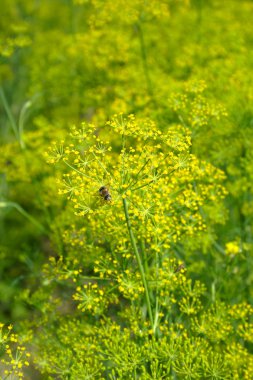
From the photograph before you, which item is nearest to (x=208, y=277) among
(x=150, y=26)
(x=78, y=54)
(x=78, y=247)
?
(x=78, y=247)

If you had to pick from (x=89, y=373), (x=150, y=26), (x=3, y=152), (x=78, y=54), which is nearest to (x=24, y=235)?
(x=3, y=152)

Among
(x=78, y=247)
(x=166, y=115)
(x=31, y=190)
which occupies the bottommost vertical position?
(x=31, y=190)

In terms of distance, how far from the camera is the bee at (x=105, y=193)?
115 inches

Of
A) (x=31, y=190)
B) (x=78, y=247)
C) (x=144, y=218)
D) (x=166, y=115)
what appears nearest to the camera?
(x=144, y=218)

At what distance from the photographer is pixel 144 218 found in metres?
3.09

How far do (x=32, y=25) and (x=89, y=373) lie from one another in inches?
240

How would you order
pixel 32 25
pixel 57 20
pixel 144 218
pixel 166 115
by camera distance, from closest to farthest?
pixel 144 218 → pixel 166 115 → pixel 32 25 → pixel 57 20

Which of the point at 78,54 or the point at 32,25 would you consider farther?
the point at 32,25

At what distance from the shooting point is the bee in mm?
2926

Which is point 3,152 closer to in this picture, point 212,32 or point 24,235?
point 24,235

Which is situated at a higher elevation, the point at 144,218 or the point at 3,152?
the point at 144,218

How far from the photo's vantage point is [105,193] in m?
2.94

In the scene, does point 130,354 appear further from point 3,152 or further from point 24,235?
point 24,235

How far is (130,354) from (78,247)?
82cm
